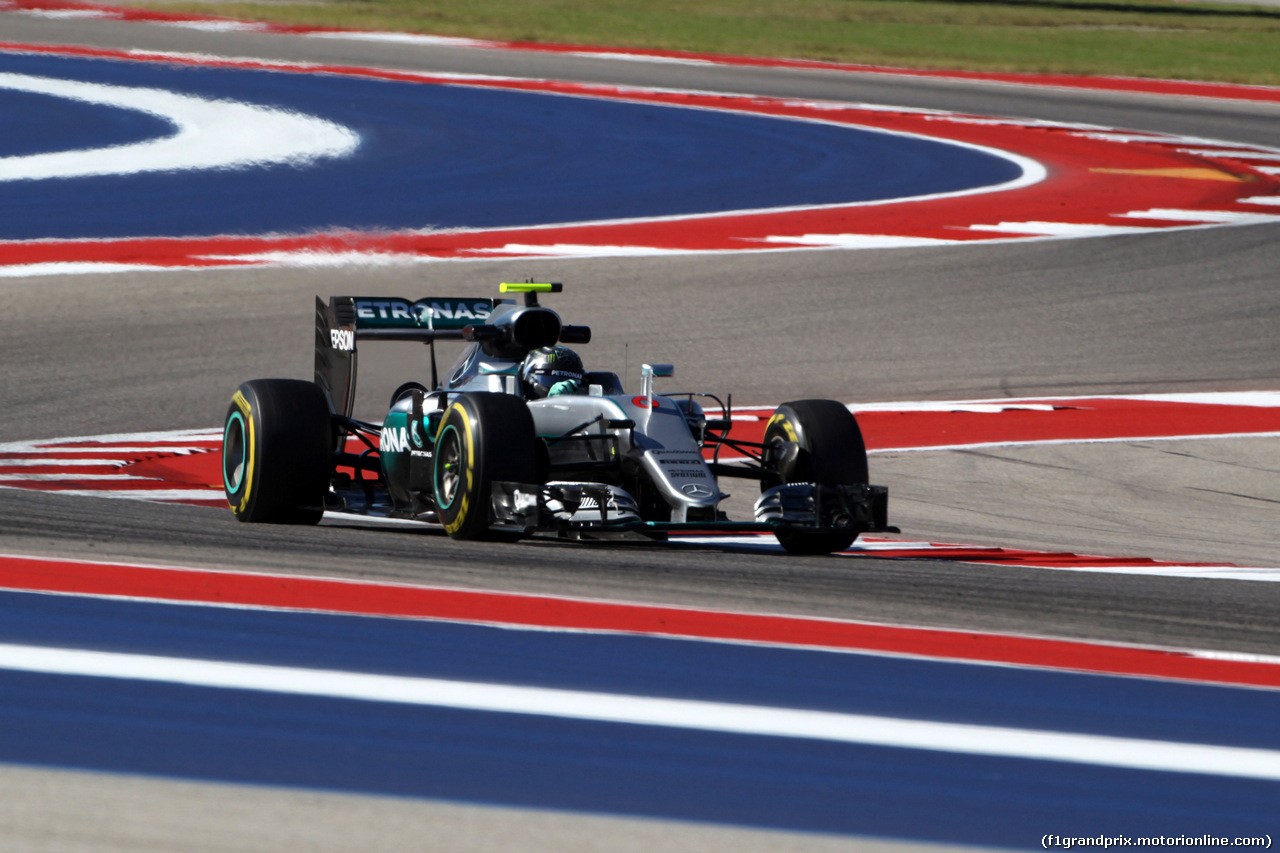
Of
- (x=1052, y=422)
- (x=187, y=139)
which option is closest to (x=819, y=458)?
(x=1052, y=422)

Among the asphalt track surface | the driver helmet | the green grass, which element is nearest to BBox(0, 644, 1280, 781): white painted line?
the asphalt track surface

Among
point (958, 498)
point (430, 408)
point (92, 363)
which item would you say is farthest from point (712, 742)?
point (92, 363)

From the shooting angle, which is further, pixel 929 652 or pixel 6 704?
pixel 929 652

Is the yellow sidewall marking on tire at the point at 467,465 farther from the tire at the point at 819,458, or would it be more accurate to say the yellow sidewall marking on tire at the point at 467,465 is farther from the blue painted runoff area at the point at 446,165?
the blue painted runoff area at the point at 446,165

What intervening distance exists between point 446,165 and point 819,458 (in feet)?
39.6

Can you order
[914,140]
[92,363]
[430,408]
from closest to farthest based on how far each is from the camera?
[430,408]
[92,363]
[914,140]

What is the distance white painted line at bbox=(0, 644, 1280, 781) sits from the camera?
4.20 metres

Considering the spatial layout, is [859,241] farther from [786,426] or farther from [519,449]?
[519,449]

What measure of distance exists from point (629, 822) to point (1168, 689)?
1.90 meters

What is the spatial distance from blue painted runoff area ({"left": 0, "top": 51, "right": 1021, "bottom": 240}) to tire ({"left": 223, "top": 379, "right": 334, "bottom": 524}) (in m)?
8.06

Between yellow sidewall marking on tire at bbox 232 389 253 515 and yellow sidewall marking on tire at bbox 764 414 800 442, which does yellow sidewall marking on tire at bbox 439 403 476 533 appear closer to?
yellow sidewall marking on tire at bbox 232 389 253 515

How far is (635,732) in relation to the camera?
169 inches

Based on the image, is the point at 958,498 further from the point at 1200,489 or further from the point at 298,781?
the point at 298,781

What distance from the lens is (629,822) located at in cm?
365
